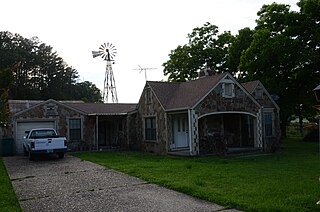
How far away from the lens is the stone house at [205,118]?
18188 millimetres

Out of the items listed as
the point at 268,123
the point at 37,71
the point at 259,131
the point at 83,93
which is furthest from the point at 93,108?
the point at 83,93

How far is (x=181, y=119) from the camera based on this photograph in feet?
66.9

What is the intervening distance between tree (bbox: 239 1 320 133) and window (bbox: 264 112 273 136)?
393cm

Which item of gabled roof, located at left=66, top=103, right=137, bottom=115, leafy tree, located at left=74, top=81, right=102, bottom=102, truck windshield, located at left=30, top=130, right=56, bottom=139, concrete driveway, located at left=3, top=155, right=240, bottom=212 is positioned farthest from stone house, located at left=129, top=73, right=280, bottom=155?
leafy tree, located at left=74, top=81, right=102, bottom=102

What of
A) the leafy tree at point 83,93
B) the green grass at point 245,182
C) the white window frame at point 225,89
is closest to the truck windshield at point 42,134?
the green grass at point 245,182

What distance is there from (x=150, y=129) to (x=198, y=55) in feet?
56.1

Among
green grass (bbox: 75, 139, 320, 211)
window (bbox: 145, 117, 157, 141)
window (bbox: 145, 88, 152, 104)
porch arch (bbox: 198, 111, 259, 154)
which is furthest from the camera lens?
window (bbox: 145, 88, 152, 104)

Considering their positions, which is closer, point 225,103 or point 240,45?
point 225,103

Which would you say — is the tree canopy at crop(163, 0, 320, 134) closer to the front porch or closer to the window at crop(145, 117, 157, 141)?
the front porch

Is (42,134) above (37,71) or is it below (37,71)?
below

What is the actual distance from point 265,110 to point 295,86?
6228 millimetres

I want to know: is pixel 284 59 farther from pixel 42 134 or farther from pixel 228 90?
pixel 42 134

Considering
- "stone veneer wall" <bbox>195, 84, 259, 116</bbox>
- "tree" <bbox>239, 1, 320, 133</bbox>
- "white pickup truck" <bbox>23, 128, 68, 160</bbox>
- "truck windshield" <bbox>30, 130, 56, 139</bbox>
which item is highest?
"tree" <bbox>239, 1, 320, 133</bbox>

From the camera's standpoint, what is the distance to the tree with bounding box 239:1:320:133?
81.6 feet
